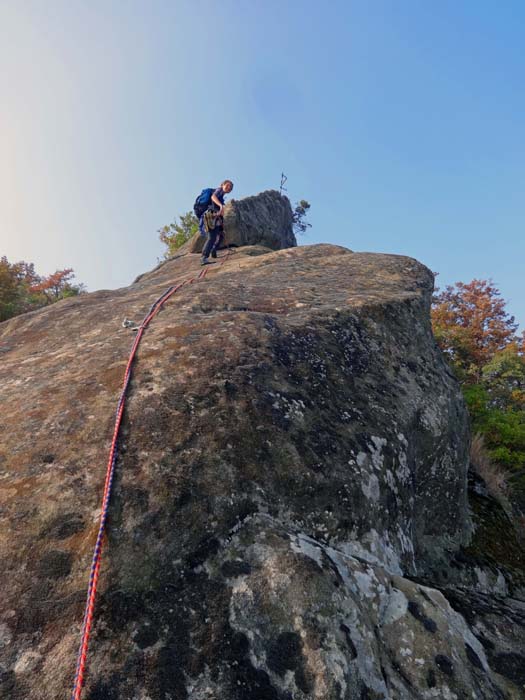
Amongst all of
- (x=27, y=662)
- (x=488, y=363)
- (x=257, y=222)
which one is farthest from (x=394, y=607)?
(x=488, y=363)

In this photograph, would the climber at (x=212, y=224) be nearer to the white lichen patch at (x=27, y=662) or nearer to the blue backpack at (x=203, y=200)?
the blue backpack at (x=203, y=200)

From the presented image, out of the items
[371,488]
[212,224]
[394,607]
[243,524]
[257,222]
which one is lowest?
[394,607]

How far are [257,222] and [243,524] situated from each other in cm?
1704

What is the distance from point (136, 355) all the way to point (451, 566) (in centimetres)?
429

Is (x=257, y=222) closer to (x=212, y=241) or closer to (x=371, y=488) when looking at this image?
(x=212, y=241)

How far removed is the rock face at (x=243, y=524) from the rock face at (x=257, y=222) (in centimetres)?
1210

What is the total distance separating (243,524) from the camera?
3.03 metres

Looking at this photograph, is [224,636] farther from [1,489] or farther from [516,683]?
[516,683]

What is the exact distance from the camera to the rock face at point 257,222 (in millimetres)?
16944

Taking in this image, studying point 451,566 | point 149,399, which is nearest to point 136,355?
point 149,399

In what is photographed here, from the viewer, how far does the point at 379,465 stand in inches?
162

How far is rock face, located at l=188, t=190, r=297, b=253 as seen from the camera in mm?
16944

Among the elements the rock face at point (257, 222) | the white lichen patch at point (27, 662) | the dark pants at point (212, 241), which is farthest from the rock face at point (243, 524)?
the rock face at point (257, 222)

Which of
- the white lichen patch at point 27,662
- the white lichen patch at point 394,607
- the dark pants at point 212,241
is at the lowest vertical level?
the white lichen patch at point 27,662
